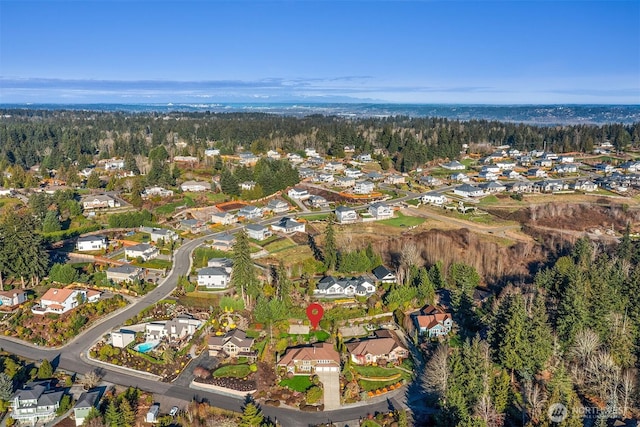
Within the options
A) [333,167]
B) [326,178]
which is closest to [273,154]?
[333,167]

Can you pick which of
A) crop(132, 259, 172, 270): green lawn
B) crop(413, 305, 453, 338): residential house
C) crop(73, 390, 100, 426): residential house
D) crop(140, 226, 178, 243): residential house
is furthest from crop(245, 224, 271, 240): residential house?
crop(73, 390, 100, 426): residential house

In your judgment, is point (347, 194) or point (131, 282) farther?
point (347, 194)

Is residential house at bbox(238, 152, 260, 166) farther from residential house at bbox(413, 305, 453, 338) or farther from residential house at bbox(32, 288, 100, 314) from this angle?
residential house at bbox(413, 305, 453, 338)

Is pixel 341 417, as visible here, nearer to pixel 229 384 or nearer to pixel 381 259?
pixel 229 384

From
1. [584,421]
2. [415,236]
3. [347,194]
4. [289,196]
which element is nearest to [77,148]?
[289,196]

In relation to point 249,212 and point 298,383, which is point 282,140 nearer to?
point 249,212

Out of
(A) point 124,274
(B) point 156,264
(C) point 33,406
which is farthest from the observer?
(B) point 156,264
